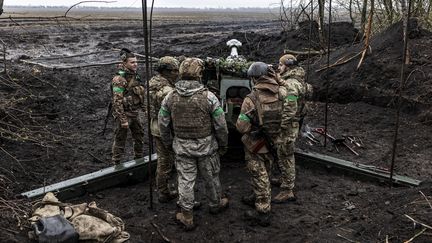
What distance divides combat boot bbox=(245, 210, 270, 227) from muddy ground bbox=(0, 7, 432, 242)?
0.11 meters

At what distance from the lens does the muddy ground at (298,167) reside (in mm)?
5523

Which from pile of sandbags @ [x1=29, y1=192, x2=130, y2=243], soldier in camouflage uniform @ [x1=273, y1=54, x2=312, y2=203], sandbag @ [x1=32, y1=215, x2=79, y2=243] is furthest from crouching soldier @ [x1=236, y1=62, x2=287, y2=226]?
sandbag @ [x1=32, y1=215, x2=79, y2=243]

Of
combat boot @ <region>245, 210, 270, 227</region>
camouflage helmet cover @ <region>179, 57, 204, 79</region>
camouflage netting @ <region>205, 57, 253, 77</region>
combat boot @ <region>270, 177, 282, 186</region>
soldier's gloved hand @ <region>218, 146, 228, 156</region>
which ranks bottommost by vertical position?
combat boot @ <region>245, 210, 270, 227</region>

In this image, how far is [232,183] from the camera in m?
7.23

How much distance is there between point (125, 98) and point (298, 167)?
2956 millimetres

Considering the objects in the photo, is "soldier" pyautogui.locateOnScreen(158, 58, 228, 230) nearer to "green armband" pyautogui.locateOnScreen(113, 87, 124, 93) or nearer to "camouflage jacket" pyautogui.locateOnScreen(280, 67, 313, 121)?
"camouflage jacket" pyautogui.locateOnScreen(280, 67, 313, 121)

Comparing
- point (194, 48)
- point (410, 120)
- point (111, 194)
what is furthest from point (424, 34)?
point (194, 48)

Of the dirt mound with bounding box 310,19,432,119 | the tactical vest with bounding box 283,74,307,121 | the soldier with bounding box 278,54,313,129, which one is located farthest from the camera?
the dirt mound with bounding box 310,19,432,119

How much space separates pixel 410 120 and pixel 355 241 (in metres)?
5.88

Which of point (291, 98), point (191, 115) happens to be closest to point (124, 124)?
point (191, 115)

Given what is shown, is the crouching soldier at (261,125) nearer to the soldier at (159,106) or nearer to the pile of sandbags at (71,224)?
the soldier at (159,106)

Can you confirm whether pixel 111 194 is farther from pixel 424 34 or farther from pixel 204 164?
pixel 424 34

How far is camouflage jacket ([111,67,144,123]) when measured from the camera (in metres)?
7.09

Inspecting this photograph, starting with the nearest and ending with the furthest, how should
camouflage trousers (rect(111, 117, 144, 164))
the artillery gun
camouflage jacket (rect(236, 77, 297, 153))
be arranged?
camouflage jacket (rect(236, 77, 297, 153))
the artillery gun
camouflage trousers (rect(111, 117, 144, 164))
